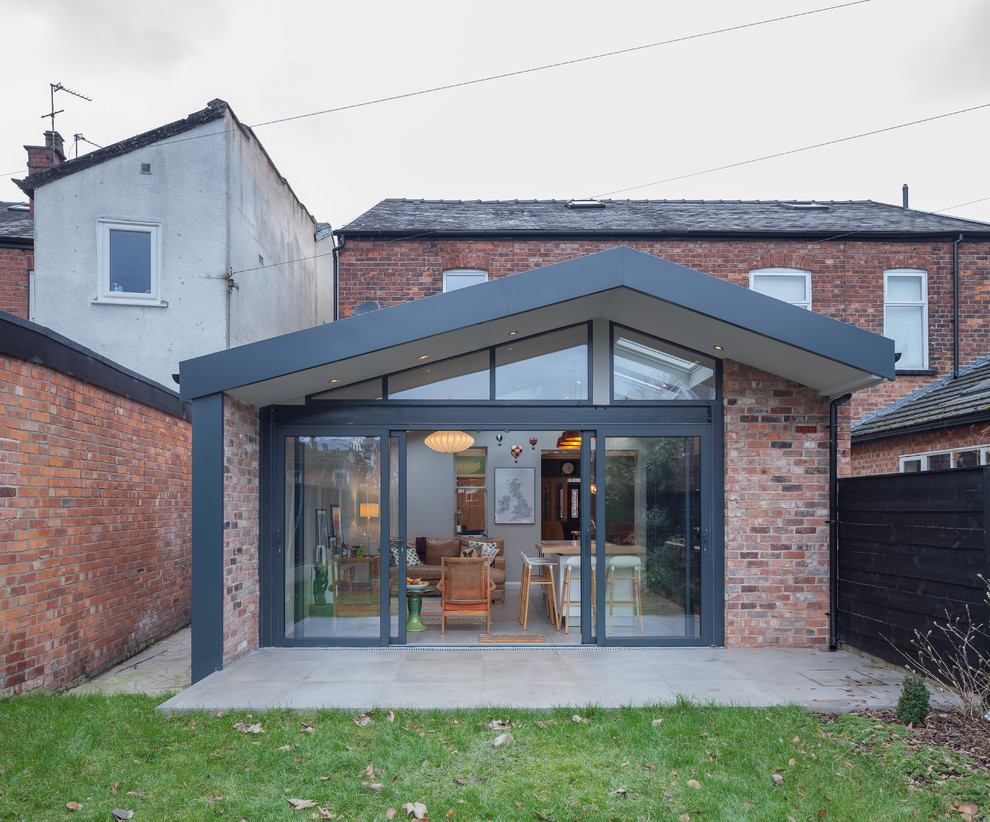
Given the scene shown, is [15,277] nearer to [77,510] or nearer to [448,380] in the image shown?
[77,510]

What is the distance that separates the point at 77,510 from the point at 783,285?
9822mm

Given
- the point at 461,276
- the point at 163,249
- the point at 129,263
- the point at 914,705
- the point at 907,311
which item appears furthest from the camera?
the point at 461,276

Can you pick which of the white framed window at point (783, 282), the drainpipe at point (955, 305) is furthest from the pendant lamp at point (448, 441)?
the drainpipe at point (955, 305)

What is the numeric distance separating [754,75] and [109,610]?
9.74 metres

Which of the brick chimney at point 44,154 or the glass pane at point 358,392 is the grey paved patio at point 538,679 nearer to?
the glass pane at point 358,392

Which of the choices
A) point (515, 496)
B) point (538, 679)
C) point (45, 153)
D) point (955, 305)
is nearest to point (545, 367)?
point (538, 679)

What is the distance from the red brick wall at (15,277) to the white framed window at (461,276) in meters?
6.28

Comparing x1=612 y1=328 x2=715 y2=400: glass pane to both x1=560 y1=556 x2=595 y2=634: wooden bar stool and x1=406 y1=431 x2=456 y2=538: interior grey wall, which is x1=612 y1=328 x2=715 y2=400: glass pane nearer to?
x1=560 y1=556 x2=595 y2=634: wooden bar stool

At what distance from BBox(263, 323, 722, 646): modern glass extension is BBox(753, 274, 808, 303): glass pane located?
190 inches

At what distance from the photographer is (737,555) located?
264 inches

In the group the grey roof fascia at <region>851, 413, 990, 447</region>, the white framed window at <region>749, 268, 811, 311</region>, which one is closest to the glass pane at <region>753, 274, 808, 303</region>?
the white framed window at <region>749, 268, 811, 311</region>

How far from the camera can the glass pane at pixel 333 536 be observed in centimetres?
679

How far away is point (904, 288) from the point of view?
11.0m

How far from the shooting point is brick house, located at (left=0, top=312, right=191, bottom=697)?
15.6ft
